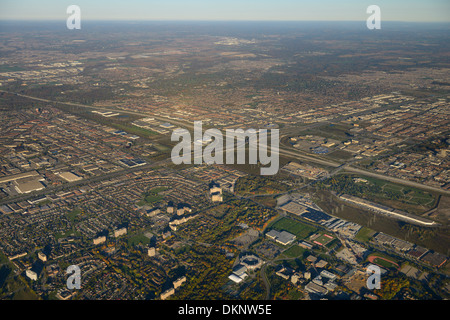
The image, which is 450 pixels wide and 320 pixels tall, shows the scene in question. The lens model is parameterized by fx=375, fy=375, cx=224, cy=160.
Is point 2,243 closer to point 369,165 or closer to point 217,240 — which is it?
point 217,240

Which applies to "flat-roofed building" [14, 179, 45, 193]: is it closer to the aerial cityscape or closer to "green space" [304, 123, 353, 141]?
the aerial cityscape

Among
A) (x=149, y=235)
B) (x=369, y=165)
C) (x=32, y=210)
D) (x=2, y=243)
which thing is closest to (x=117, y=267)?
(x=149, y=235)

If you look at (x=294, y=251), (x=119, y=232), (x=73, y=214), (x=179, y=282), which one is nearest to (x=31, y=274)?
(x=119, y=232)

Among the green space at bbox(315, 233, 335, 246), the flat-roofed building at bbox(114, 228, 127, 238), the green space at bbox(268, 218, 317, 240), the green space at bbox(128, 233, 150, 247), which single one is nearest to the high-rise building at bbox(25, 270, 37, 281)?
the flat-roofed building at bbox(114, 228, 127, 238)

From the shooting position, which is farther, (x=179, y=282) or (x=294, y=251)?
(x=294, y=251)

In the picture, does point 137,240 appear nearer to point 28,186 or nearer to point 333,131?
point 28,186
